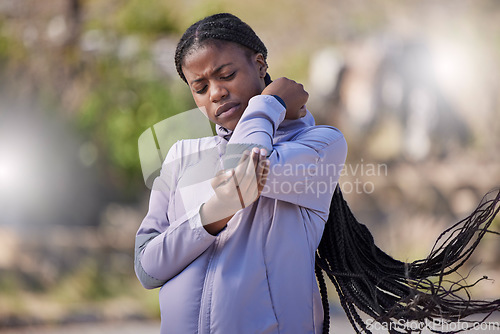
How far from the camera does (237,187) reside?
1.29m

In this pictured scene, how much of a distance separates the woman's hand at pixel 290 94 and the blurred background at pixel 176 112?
491cm

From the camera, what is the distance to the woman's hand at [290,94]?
4.87ft

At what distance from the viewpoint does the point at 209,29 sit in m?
1.54

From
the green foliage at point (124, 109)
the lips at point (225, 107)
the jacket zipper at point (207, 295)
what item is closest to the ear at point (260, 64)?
the lips at point (225, 107)

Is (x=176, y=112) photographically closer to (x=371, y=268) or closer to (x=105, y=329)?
(x=105, y=329)

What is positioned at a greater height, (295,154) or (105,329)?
(105,329)

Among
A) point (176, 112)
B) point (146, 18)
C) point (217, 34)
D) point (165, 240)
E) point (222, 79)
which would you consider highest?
point (146, 18)

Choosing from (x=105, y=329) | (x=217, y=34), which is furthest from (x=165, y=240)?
(x=105, y=329)

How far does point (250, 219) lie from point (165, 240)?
0.68 feet

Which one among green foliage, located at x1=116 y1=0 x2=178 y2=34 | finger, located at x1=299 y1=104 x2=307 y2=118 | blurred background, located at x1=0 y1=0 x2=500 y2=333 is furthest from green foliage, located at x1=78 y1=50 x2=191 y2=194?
finger, located at x1=299 y1=104 x2=307 y2=118

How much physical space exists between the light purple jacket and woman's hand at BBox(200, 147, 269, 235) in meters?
0.03

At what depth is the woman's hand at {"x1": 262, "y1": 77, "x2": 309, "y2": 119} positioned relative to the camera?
1.49m

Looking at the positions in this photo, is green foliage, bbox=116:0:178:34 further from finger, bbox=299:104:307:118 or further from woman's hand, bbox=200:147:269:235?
woman's hand, bbox=200:147:269:235

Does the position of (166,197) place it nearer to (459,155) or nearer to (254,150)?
(254,150)
